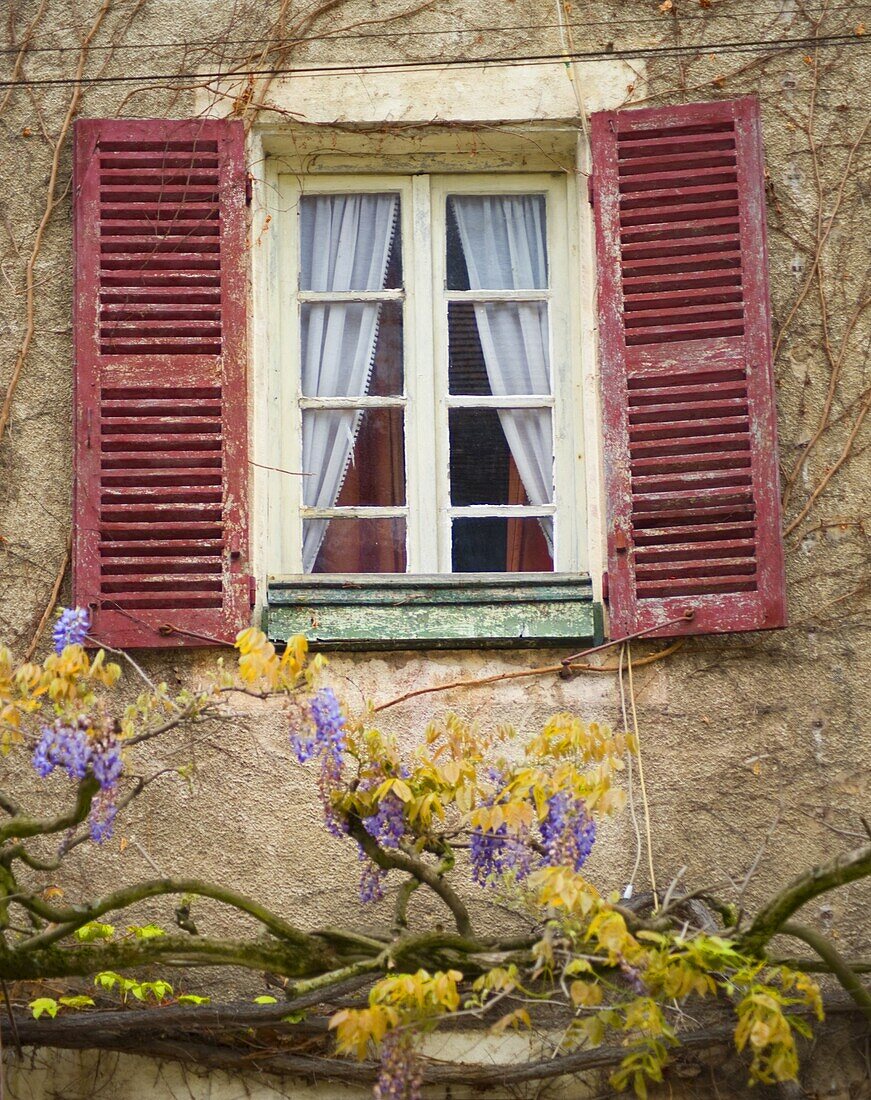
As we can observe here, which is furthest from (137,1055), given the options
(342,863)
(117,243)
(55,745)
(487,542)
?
(117,243)

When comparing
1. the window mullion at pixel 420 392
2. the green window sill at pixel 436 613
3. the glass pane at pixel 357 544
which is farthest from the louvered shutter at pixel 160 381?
the window mullion at pixel 420 392

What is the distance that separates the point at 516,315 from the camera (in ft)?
19.6

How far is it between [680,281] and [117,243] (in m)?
1.72

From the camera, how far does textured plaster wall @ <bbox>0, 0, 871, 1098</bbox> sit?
17.5 ft

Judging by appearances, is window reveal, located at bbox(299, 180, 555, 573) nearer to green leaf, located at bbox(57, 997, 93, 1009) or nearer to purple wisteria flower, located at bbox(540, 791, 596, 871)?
purple wisteria flower, located at bbox(540, 791, 596, 871)

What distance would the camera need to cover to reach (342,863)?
5.34 metres

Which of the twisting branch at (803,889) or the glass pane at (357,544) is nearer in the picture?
the twisting branch at (803,889)

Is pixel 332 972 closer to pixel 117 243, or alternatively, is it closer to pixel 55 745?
pixel 55 745

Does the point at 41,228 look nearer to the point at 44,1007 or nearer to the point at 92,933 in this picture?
the point at 92,933

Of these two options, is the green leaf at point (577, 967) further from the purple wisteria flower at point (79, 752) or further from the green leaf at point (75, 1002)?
the green leaf at point (75, 1002)

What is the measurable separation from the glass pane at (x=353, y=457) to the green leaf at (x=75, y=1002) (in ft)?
5.40

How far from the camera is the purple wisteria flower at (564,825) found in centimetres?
454

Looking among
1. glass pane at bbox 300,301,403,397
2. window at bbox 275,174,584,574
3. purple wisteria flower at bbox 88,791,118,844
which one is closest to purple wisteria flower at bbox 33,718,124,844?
purple wisteria flower at bbox 88,791,118,844

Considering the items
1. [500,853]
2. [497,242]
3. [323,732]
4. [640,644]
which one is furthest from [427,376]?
[500,853]
